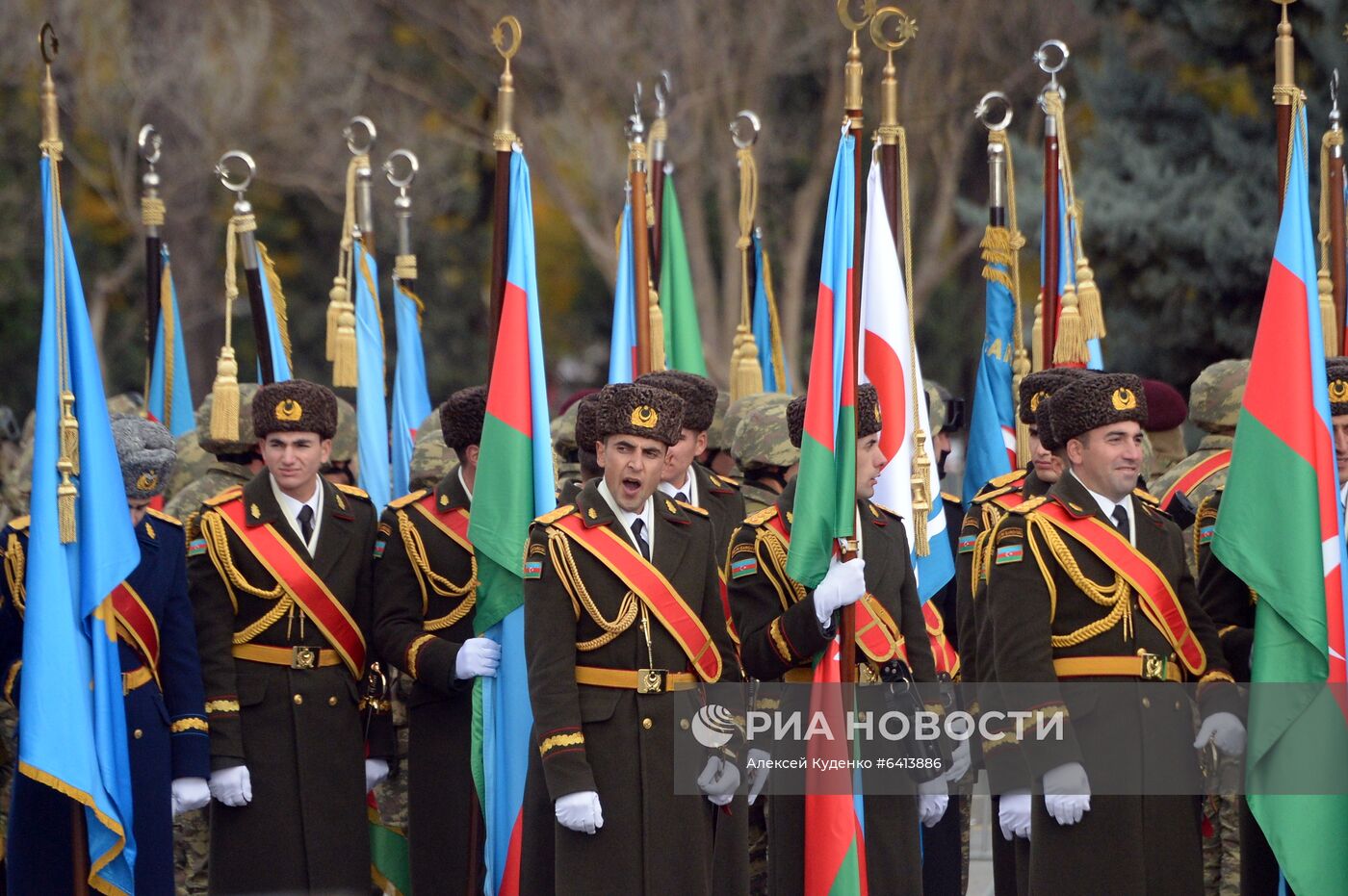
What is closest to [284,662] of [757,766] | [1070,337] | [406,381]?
[757,766]

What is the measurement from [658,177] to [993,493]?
140 inches

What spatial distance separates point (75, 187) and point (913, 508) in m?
17.4

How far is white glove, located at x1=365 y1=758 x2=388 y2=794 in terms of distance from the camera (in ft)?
21.5

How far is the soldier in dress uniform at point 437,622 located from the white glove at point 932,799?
1515 millimetres

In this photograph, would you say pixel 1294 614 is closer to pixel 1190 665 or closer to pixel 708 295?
pixel 1190 665

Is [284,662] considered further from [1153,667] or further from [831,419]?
[1153,667]

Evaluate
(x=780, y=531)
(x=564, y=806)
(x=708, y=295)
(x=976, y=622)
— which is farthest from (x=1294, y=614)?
(x=708, y=295)

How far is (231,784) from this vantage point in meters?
→ 6.03

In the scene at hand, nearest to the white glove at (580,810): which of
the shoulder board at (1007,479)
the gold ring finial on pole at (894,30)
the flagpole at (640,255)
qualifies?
the shoulder board at (1007,479)

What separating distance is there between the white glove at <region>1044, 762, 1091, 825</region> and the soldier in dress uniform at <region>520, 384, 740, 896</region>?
887 mm

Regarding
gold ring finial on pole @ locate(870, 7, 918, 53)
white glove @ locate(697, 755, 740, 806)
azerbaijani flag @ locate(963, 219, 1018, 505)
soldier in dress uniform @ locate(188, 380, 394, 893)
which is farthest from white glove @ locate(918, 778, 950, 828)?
azerbaijani flag @ locate(963, 219, 1018, 505)

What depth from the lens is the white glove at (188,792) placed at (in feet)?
19.3

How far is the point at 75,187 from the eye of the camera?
850 inches

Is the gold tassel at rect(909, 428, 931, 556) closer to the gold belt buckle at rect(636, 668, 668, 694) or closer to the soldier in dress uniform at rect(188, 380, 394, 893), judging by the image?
the gold belt buckle at rect(636, 668, 668, 694)
